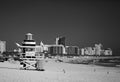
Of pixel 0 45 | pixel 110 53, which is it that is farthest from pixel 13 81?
pixel 110 53

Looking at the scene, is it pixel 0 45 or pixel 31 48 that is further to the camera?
pixel 0 45

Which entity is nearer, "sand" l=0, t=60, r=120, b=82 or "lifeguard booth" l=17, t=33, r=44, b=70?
"sand" l=0, t=60, r=120, b=82

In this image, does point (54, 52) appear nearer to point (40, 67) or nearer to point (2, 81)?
point (40, 67)

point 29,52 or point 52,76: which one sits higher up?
point 29,52

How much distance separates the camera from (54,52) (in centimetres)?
9750

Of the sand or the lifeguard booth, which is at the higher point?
the lifeguard booth

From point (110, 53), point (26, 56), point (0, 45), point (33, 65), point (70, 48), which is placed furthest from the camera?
point (110, 53)

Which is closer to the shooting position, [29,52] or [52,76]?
[52,76]

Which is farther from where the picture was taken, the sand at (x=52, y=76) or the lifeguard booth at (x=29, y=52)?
the lifeguard booth at (x=29, y=52)

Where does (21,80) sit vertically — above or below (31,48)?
below

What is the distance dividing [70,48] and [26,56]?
101607 mm

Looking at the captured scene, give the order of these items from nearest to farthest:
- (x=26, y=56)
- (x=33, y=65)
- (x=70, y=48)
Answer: (x=26, y=56)
(x=33, y=65)
(x=70, y=48)

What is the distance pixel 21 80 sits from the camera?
502 inches

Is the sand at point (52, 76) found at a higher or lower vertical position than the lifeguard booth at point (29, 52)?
lower
